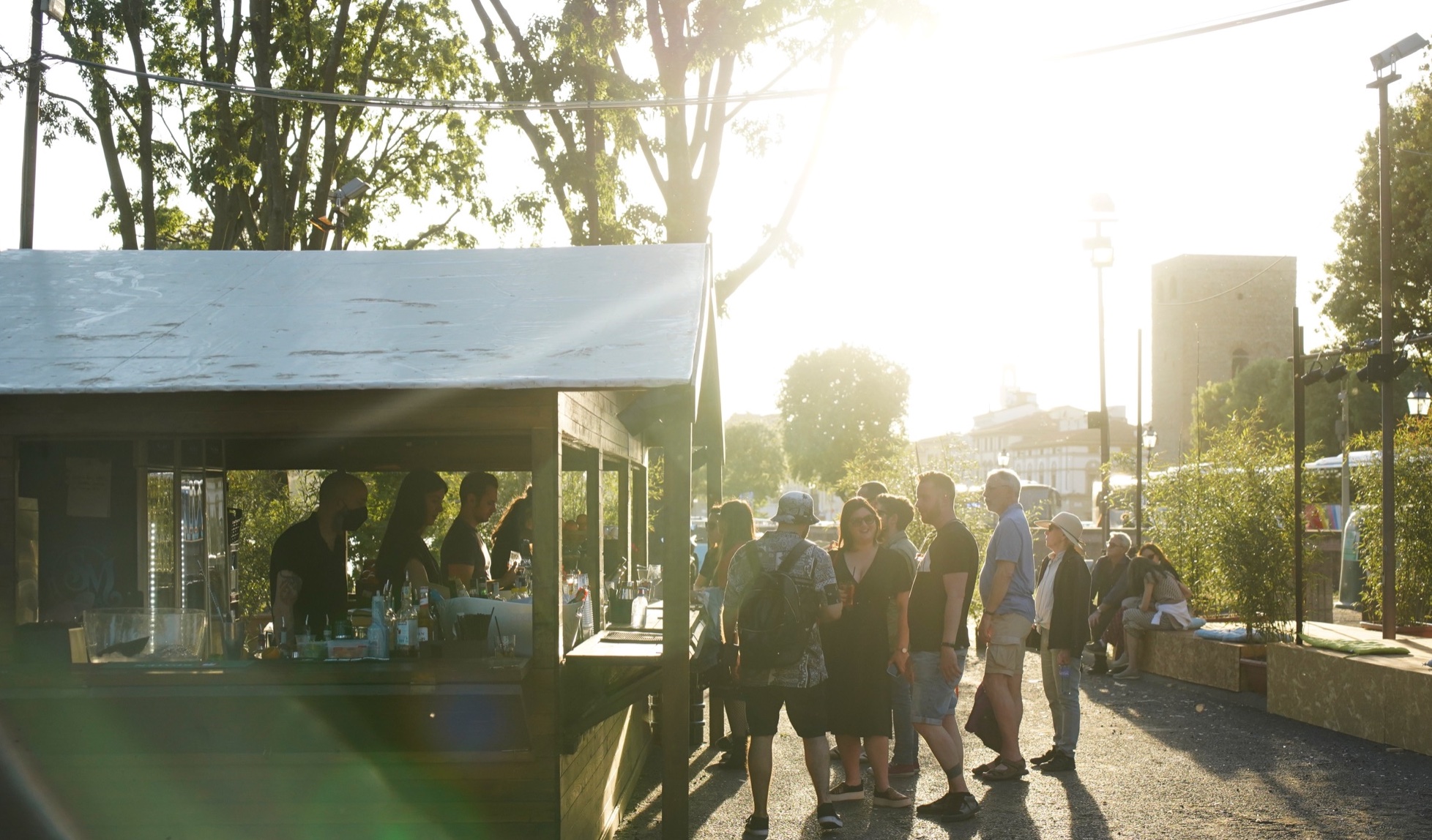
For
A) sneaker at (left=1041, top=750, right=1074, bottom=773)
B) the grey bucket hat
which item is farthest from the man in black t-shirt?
sneaker at (left=1041, top=750, right=1074, bottom=773)

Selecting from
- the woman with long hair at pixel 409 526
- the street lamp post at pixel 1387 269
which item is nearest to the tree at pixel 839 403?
the street lamp post at pixel 1387 269

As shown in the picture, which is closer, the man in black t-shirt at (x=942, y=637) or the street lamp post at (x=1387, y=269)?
the man in black t-shirt at (x=942, y=637)

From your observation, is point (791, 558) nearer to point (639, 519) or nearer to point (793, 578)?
point (793, 578)

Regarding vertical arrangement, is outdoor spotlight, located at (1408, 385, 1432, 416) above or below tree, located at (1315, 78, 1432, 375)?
below

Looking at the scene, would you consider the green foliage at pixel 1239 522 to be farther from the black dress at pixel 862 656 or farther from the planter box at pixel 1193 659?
the black dress at pixel 862 656

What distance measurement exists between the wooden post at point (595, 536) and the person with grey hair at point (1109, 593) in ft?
26.8

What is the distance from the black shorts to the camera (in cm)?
659

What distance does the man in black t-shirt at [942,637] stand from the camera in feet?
24.0

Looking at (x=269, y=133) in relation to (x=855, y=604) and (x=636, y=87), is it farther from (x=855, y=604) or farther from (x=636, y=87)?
(x=855, y=604)

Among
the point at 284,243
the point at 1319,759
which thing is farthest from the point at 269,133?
the point at 1319,759

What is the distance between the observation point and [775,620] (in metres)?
6.55

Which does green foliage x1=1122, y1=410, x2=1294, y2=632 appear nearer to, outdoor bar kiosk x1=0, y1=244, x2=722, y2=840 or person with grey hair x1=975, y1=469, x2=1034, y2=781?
person with grey hair x1=975, y1=469, x2=1034, y2=781

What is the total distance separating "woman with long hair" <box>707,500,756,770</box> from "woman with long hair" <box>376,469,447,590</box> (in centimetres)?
201

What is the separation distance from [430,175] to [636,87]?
21.2 ft
